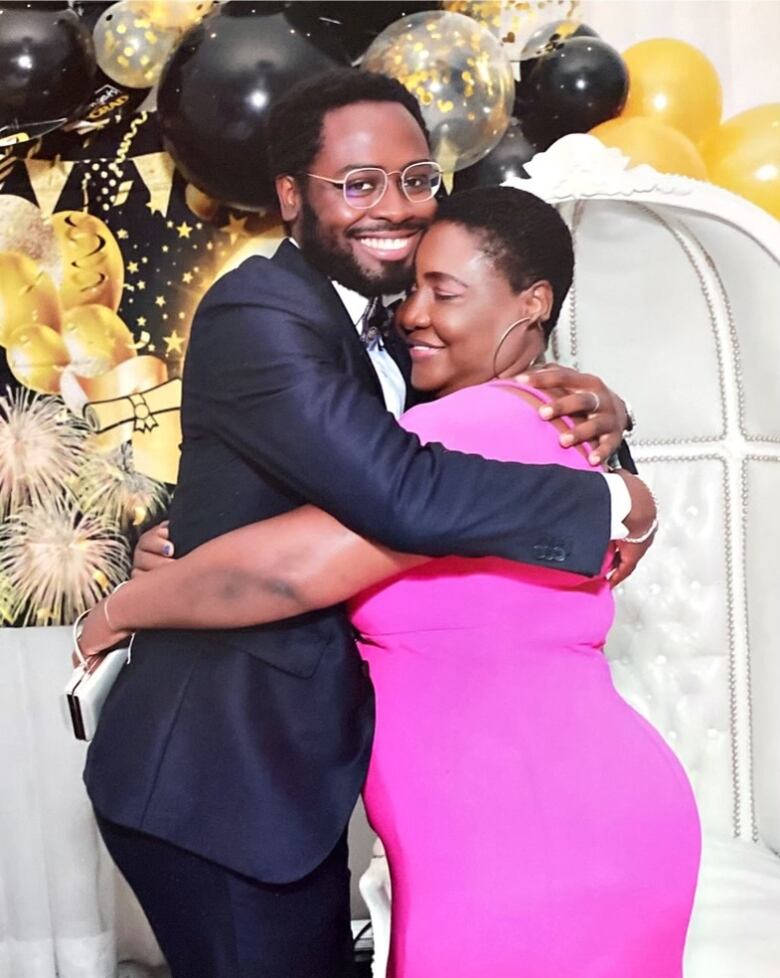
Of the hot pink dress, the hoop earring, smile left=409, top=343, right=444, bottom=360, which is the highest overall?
the hoop earring

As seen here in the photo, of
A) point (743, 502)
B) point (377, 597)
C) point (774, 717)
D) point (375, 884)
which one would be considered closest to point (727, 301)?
point (743, 502)

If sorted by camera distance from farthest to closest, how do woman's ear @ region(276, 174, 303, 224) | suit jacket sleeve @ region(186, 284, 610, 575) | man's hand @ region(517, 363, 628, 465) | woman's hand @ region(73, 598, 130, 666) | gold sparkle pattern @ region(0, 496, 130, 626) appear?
gold sparkle pattern @ region(0, 496, 130, 626), woman's ear @ region(276, 174, 303, 224), woman's hand @ region(73, 598, 130, 666), man's hand @ region(517, 363, 628, 465), suit jacket sleeve @ region(186, 284, 610, 575)

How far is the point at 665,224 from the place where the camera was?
1.86 meters

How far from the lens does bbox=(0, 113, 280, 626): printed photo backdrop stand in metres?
1.91

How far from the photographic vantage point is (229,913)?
115 centimetres

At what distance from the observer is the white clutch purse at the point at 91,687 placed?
127cm

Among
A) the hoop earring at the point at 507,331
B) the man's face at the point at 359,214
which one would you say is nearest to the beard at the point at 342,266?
the man's face at the point at 359,214

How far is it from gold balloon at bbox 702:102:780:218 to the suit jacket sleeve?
3.39 ft

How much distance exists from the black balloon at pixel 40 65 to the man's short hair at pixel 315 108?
0.46 metres

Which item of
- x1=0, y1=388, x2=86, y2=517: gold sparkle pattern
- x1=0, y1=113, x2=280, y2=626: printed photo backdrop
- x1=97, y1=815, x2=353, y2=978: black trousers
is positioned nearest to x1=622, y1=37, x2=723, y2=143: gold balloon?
x1=0, y1=113, x2=280, y2=626: printed photo backdrop

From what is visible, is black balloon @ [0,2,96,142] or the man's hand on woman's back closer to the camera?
the man's hand on woman's back

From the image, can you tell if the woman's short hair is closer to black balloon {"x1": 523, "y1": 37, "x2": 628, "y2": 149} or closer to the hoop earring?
the hoop earring

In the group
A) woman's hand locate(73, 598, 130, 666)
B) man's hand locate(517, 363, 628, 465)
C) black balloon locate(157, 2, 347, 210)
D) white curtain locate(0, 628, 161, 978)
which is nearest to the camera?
man's hand locate(517, 363, 628, 465)

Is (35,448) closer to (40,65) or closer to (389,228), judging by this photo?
(40,65)
